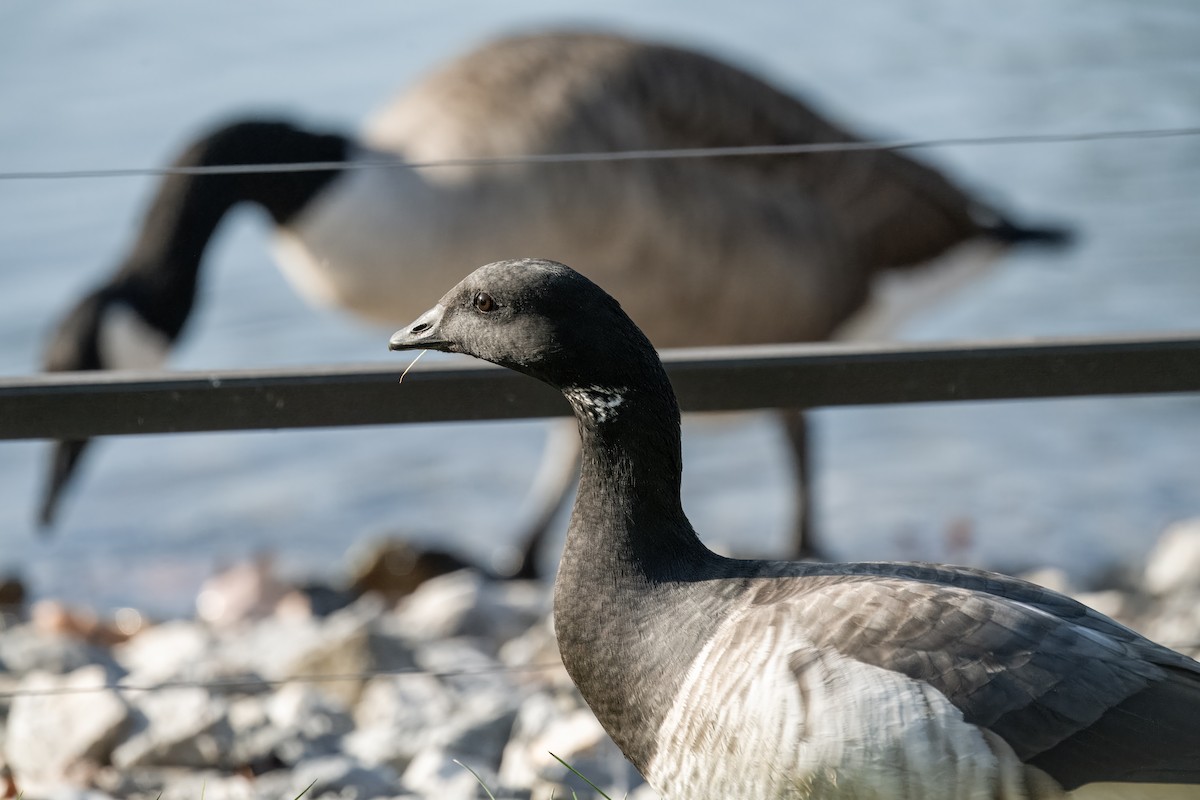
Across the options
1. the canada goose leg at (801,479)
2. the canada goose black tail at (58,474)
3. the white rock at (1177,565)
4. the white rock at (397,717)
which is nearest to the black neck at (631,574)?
the white rock at (397,717)

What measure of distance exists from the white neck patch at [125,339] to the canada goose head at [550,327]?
307 centimetres

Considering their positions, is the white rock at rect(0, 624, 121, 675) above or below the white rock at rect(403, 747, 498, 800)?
below

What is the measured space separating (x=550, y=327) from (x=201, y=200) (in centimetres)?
297

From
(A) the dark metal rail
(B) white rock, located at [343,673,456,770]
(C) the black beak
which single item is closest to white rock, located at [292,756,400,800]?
(B) white rock, located at [343,673,456,770]

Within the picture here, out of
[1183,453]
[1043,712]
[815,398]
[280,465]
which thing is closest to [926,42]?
[1183,453]

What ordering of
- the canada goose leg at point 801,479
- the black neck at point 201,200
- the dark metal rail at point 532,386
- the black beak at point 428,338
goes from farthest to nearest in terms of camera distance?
the canada goose leg at point 801,479
the black neck at point 201,200
the dark metal rail at point 532,386
the black beak at point 428,338

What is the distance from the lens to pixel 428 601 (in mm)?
4637

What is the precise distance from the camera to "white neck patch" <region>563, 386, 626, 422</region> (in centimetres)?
213

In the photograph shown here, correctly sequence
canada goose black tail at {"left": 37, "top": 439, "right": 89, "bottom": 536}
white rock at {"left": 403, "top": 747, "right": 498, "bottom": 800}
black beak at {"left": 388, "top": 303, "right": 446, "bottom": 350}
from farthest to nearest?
canada goose black tail at {"left": 37, "top": 439, "right": 89, "bottom": 536}, white rock at {"left": 403, "top": 747, "right": 498, "bottom": 800}, black beak at {"left": 388, "top": 303, "right": 446, "bottom": 350}

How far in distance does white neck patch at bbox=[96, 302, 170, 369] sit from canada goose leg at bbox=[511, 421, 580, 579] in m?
1.65

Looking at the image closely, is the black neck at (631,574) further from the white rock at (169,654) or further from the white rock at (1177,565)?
the white rock at (1177,565)

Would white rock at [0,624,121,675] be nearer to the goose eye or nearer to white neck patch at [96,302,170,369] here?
white neck patch at [96,302,170,369]

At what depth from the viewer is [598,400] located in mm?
2146

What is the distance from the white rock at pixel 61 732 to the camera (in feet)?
9.56
